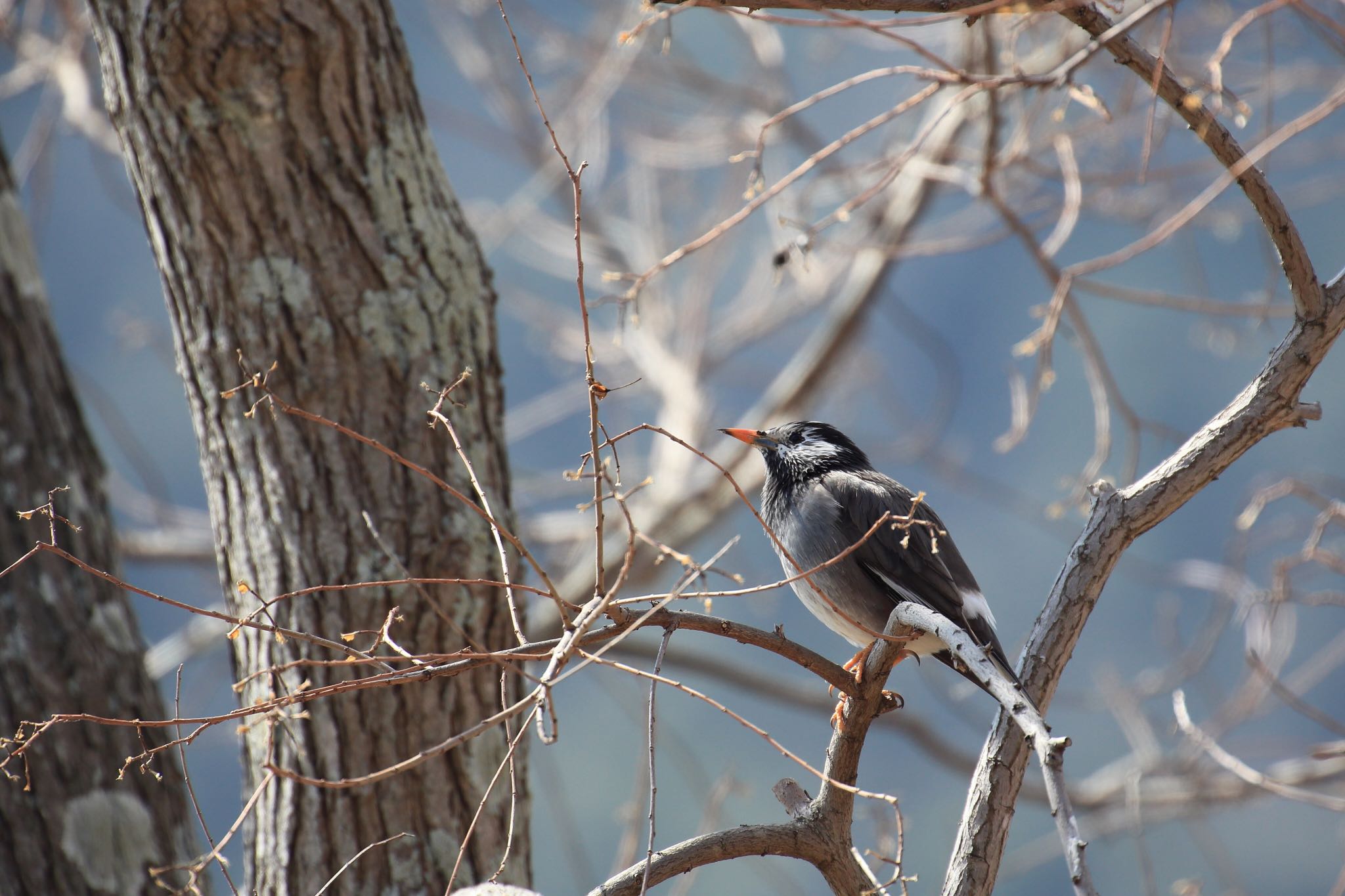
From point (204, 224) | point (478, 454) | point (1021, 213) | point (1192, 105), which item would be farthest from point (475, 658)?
point (1021, 213)

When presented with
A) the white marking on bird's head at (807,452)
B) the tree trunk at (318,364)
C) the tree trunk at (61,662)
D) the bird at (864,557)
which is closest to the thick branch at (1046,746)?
the bird at (864,557)

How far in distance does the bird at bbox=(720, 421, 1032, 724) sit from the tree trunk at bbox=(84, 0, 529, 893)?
33.5 inches

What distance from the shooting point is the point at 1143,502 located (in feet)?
6.05

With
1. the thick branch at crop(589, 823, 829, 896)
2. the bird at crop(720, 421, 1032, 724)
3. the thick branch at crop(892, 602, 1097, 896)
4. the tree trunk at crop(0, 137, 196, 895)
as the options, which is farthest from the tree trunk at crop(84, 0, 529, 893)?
the thick branch at crop(892, 602, 1097, 896)

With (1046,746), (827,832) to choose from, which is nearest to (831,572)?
(827,832)

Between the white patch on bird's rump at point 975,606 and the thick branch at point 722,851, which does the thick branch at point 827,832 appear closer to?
the thick branch at point 722,851

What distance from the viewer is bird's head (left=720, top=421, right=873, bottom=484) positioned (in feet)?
11.1

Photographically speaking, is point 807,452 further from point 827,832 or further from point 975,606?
point 827,832

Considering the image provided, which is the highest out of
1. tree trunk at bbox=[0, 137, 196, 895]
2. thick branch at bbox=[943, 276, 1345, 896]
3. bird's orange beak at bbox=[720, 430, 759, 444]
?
bird's orange beak at bbox=[720, 430, 759, 444]

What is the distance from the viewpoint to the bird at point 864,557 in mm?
2732

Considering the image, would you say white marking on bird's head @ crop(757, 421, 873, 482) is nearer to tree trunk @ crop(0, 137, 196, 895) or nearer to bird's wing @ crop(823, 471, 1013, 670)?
bird's wing @ crop(823, 471, 1013, 670)

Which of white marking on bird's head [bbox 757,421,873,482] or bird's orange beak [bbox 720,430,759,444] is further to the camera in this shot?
bird's orange beak [bbox 720,430,759,444]

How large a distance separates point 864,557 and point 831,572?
10 centimetres

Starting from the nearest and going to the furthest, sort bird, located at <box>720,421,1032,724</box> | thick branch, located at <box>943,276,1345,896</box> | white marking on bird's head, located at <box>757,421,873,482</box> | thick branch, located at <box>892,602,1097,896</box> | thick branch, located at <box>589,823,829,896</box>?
thick branch, located at <box>892,602,1097,896</box>, thick branch, located at <box>589,823,829,896</box>, thick branch, located at <box>943,276,1345,896</box>, bird, located at <box>720,421,1032,724</box>, white marking on bird's head, located at <box>757,421,873,482</box>
